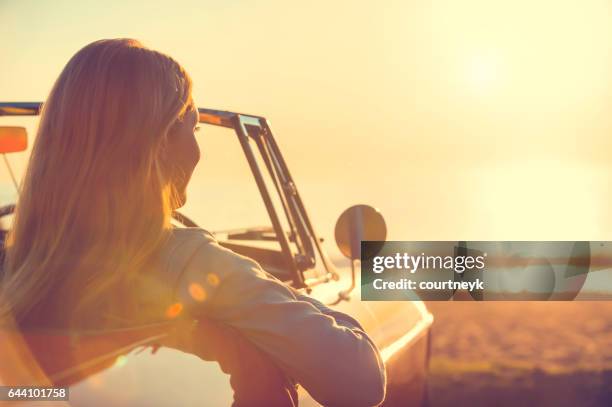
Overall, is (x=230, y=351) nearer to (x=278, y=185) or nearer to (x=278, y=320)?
(x=278, y=320)

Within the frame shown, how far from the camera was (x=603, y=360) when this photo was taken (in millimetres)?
7676

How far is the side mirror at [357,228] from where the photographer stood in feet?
9.53

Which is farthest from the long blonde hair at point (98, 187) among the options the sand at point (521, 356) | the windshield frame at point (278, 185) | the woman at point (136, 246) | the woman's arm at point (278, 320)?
the sand at point (521, 356)

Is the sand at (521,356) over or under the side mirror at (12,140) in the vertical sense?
under

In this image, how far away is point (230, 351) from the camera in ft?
4.99

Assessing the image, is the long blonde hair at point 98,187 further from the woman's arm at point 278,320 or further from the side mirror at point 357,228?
the side mirror at point 357,228

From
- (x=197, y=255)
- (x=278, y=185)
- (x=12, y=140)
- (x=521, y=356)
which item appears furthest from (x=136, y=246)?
(x=521, y=356)

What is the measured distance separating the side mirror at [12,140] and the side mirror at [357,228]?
1.26 metres

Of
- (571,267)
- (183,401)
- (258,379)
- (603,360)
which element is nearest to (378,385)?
(258,379)

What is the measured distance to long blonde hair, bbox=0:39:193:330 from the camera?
1.50 metres

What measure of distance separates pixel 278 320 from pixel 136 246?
327 mm

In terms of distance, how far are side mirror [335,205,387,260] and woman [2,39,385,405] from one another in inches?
51.2

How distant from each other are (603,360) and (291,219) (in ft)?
18.7

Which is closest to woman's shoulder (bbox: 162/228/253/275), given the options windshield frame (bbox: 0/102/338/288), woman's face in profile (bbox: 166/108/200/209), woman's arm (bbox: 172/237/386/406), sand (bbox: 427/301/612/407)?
woman's arm (bbox: 172/237/386/406)
